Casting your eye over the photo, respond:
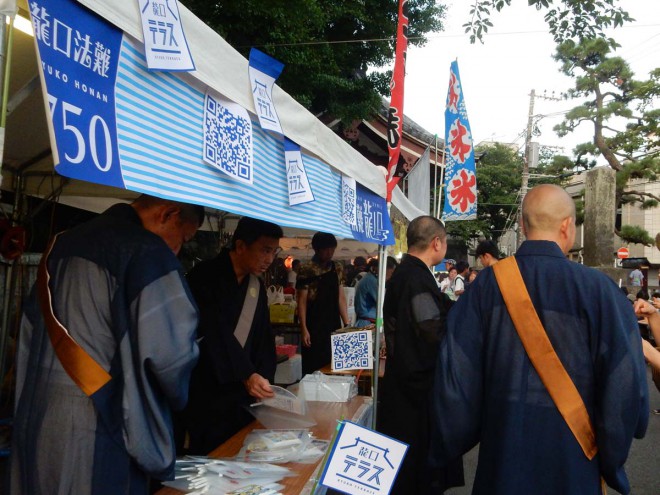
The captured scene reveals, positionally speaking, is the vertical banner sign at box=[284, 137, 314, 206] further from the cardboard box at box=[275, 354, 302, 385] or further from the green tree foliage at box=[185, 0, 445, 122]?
the green tree foliage at box=[185, 0, 445, 122]

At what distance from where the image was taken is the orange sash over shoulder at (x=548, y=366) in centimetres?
211

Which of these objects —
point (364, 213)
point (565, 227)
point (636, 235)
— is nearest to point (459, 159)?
point (364, 213)

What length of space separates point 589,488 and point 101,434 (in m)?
1.82

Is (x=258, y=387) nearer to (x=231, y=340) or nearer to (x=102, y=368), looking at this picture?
(x=231, y=340)

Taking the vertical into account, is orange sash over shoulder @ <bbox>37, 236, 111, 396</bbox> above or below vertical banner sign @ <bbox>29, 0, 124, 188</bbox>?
below

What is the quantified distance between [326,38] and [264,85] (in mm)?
8201

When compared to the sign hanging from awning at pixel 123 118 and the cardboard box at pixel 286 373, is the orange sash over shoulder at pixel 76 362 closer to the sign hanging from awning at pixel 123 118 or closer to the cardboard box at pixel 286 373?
the sign hanging from awning at pixel 123 118

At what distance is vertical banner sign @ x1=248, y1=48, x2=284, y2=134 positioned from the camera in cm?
236

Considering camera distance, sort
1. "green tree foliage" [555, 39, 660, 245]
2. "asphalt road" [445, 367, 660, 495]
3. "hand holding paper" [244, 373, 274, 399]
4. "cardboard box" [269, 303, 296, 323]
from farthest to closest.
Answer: "green tree foliage" [555, 39, 660, 245] < "cardboard box" [269, 303, 296, 323] < "asphalt road" [445, 367, 660, 495] < "hand holding paper" [244, 373, 274, 399]

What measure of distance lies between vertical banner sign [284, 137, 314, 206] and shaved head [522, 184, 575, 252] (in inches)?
43.4

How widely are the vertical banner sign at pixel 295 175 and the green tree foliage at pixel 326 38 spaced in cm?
483

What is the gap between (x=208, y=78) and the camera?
2.02m

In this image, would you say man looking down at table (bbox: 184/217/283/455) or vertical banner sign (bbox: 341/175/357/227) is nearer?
man looking down at table (bbox: 184/217/283/455)

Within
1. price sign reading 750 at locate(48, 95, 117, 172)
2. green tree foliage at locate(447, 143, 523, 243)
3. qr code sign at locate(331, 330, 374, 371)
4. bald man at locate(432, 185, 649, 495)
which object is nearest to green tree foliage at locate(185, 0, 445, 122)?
qr code sign at locate(331, 330, 374, 371)
